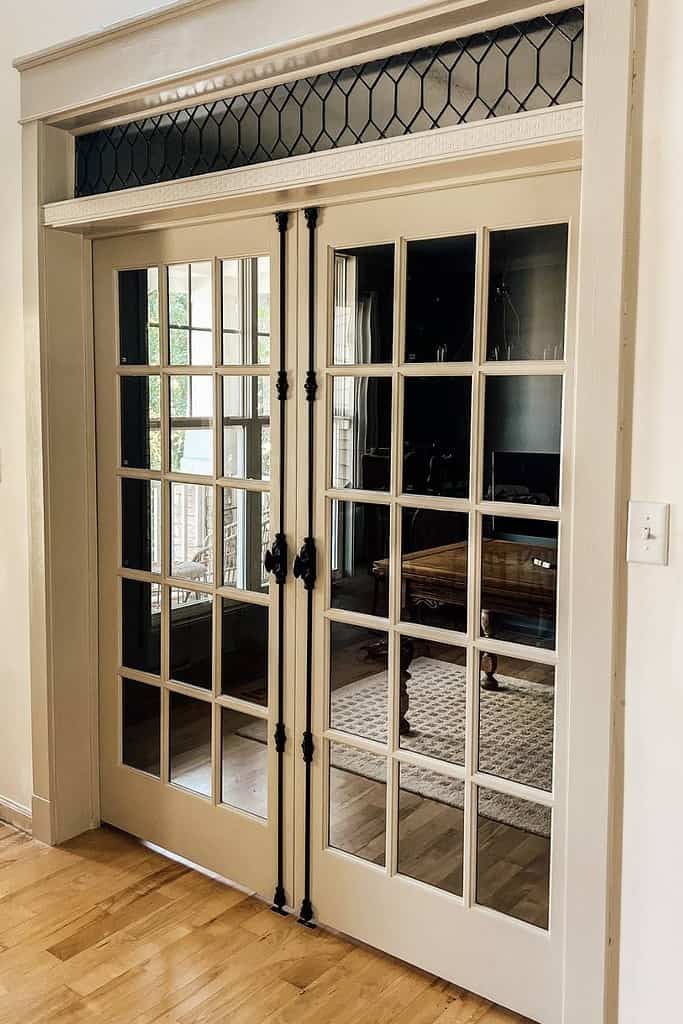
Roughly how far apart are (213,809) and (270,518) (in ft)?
3.02

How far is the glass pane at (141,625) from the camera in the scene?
3014mm

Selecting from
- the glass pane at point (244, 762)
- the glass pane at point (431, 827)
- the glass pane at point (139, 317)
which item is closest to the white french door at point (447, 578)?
the glass pane at point (431, 827)

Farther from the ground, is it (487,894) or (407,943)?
(487,894)

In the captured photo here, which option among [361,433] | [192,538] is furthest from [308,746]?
[361,433]

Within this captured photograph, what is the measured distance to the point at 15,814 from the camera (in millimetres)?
3248

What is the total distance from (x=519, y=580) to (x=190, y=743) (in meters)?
1.28

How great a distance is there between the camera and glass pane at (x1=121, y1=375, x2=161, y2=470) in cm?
293

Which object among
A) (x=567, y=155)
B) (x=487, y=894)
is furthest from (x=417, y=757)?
(x=567, y=155)

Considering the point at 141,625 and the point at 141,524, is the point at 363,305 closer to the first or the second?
the point at 141,524

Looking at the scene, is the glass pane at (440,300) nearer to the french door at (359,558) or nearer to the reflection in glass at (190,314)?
the french door at (359,558)

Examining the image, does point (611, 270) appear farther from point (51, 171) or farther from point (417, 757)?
point (51, 171)

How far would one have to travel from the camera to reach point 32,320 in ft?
9.67

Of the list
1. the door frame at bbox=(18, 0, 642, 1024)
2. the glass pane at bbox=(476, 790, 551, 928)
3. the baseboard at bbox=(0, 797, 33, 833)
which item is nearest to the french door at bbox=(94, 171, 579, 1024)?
the glass pane at bbox=(476, 790, 551, 928)

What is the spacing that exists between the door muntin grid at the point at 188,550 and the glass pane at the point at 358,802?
0.25 metres
